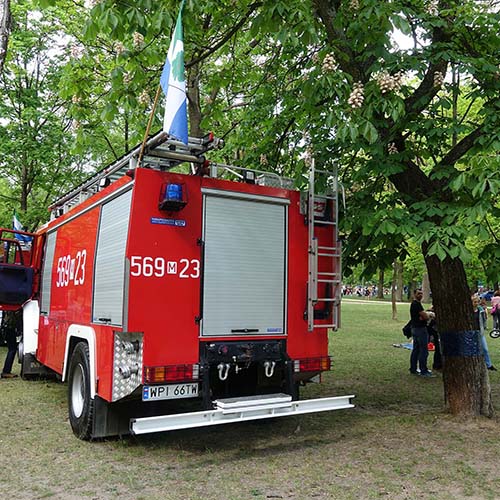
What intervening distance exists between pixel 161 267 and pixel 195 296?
0.51m

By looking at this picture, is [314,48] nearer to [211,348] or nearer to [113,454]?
[211,348]

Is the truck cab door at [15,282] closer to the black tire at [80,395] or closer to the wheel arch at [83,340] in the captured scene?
the wheel arch at [83,340]

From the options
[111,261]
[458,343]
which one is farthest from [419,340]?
[111,261]

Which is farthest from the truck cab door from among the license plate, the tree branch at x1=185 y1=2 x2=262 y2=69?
the license plate

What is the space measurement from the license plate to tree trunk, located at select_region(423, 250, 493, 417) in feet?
12.1

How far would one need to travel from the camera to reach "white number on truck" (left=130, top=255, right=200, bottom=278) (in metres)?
5.74

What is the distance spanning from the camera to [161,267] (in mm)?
5883

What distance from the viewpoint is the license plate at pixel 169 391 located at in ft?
18.7

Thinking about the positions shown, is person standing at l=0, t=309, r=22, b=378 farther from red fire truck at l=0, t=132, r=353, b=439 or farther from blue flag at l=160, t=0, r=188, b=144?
blue flag at l=160, t=0, r=188, b=144

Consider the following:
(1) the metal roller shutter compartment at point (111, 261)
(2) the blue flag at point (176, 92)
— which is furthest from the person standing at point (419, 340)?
(2) the blue flag at point (176, 92)

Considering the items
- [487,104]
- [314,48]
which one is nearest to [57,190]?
[314,48]

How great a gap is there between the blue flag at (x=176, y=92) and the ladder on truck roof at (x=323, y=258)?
1919mm

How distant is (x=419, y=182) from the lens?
24.8ft

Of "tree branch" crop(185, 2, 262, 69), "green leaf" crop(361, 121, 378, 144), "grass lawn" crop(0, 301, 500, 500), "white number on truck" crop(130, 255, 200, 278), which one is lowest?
"grass lawn" crop(0, 301, 500, 500)
